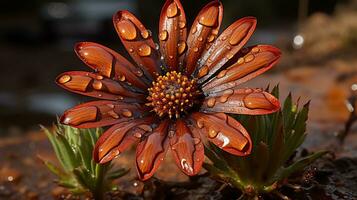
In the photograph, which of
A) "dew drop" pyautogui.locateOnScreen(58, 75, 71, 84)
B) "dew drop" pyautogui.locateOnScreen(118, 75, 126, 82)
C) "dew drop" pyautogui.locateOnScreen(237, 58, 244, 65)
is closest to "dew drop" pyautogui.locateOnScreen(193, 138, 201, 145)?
"dew drop" pyautogui.locateOnScreen(237, 58, 244, 65)

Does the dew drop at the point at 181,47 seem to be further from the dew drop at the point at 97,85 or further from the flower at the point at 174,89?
the dew drop at the point at 97,85

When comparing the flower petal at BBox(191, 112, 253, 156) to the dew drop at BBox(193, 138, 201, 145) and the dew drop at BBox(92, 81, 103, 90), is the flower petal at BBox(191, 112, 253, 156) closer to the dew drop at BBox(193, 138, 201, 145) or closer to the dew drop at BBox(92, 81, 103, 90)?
the dew drop at BBox(193, 138, 201, 145)

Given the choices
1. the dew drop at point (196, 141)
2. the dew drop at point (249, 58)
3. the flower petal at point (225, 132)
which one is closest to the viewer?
the flower petal at point (225, 132)

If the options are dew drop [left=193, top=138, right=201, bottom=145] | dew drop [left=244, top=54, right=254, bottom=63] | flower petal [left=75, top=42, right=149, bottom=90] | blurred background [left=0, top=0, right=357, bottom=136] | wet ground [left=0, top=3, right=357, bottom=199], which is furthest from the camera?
blurred background [left=0, top=0, right=357, bottom=136]

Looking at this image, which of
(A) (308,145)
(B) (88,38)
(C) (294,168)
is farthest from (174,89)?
(B) (88,38)

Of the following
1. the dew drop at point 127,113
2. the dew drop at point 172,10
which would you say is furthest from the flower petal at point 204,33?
the dew drop at point 127,113

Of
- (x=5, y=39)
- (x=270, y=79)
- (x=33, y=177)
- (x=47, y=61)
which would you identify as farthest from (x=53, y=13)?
(x=33, y=177)
